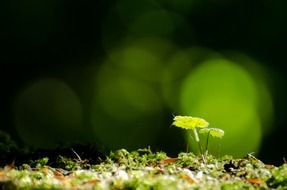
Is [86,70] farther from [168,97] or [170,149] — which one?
[170,149]

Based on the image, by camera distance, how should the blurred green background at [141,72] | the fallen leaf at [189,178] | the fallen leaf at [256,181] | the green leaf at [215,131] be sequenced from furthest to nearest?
the blurred green background at [141,72]
the green leaf at [215,131]
the fallen leaf at [256,181]
the fallen leaf at [189,178]

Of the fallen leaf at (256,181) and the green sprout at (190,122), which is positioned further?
the green sprout at (190,122)

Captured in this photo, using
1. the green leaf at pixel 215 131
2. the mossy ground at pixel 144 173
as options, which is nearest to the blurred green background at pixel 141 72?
the green leaf at pixel 215 131

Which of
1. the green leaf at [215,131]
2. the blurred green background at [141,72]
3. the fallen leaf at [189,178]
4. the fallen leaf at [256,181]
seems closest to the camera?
the fallen leaf at [189,178]

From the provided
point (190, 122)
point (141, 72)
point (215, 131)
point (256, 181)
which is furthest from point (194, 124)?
point (141, 72)

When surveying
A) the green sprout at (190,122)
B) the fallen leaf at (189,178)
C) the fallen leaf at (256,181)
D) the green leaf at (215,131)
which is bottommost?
the fallen leaf at (256,181)

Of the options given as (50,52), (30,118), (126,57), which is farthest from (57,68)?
(126,57)

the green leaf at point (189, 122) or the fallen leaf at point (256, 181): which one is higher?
the green leaf at point (189, 122)

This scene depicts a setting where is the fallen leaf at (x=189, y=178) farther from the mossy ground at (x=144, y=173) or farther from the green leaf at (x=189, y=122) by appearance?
the green leaf at (x=189, y=122)

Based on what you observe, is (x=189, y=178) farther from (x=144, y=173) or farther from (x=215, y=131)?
(x=215, y=131)
